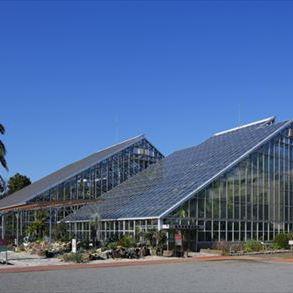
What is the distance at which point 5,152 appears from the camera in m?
39.2

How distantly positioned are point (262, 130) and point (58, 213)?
2134 centimetres

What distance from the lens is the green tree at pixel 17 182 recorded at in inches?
3689

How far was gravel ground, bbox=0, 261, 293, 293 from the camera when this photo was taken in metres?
17.9

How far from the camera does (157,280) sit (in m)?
20.5

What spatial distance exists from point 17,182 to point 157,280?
3030 inches

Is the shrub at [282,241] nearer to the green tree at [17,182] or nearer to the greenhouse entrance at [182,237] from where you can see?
the greenhouse entrance at [182,237]

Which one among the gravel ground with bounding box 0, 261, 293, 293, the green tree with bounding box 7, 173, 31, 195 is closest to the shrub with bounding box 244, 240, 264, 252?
the gravel ground with bounding box 0, 261, 293, 293

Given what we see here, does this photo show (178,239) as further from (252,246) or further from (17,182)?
(17,182)

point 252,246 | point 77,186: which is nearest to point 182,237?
point 252,246

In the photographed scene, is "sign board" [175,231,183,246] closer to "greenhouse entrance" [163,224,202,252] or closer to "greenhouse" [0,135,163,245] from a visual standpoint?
"greenhouse entrance" [163,224,202,252]

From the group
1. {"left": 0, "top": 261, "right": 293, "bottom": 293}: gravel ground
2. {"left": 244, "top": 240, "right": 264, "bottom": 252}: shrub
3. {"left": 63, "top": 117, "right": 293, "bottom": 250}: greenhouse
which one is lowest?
{"left": 244, "top": 240, "right": 264, "bottom": 252}: shrub

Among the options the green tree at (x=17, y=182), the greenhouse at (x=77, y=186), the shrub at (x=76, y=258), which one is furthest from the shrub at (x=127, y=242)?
the green tree at (x=17, y=182)

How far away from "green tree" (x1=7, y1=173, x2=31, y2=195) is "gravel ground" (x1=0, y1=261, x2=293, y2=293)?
69.7m

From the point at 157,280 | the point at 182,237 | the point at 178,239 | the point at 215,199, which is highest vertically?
the point at 215,199
